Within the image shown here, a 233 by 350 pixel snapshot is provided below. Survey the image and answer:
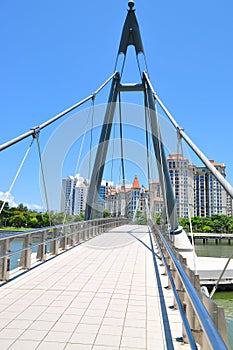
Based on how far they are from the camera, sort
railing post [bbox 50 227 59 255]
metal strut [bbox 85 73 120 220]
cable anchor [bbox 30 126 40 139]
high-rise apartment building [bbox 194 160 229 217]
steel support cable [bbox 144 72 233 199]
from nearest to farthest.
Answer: steel support cable [bbox 144 72 233 199], cable anchor [bbox 30 126 40 139], railing post [bbox 50 227 59 255], metal strut [bbox 85 73 120 220], high-rise apartment building [bbox 194 160 229 217]

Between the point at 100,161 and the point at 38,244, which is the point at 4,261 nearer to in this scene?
the point at 38,244

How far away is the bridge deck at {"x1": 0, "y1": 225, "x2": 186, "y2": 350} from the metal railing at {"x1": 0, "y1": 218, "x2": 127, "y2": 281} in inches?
11.0

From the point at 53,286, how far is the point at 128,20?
15.9 metres

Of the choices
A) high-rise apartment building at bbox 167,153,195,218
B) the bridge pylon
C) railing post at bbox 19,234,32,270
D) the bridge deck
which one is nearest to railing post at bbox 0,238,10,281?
the bridge deck

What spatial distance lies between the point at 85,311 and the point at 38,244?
3.17m

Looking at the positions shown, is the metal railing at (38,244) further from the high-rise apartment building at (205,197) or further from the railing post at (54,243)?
the high-rise apartment building at (205,197)

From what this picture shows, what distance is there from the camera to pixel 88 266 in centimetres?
706

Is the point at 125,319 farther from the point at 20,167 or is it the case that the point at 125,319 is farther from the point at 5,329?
the point at 20,167

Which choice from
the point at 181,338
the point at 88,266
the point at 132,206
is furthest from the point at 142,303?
the point at 132,206

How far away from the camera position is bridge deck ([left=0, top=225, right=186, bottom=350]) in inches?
115

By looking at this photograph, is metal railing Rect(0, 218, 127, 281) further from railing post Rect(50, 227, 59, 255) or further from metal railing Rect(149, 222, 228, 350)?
metal railing Rect(149, 222, 228, 350)

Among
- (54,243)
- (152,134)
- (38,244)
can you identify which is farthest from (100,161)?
(38,244)

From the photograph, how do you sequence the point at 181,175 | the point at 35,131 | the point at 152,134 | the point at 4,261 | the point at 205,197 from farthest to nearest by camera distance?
the point at 205,197 → the point at 181,175 → the point at 152,134 → the point at 35,131 → the point at 4,261

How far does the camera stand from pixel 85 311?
3.79 metres
